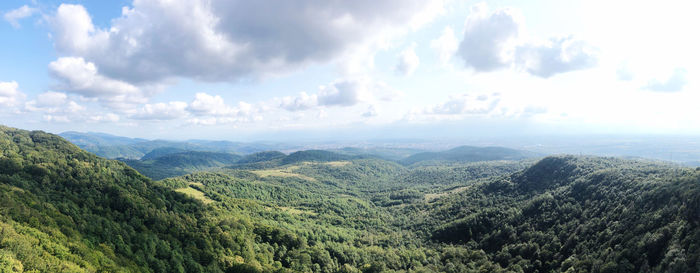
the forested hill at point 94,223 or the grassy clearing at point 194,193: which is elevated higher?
the forested hill at point 94,223

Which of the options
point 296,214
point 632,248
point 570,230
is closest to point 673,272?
point 632,248

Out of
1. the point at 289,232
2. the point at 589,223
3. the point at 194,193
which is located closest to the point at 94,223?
the point at 289,232

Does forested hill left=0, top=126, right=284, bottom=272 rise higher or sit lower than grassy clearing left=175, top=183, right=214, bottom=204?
higher

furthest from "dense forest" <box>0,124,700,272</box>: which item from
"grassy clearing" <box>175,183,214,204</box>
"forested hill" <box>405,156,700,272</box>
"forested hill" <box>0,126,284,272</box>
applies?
"grassy clearing" <box>175,183,214,204</box>

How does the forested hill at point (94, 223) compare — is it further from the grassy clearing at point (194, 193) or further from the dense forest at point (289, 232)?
the grassy clearing at point (194, 193)

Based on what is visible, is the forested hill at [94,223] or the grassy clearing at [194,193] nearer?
the forested hill at [94,223]

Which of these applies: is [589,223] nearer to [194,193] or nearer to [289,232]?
[289,232]

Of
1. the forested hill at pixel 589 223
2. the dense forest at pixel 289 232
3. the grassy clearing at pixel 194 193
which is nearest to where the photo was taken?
the dense forest at pixel 289 232

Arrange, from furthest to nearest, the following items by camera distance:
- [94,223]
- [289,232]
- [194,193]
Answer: [194,193]
[289,232]
[94,223]

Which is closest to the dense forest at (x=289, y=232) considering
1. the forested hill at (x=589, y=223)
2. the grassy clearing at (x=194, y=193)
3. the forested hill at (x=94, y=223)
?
the forested hill at (x=94, y=223)

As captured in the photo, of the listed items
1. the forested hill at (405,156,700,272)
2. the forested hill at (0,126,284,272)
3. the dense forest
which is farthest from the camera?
the forested hill at (405,156,700,272)

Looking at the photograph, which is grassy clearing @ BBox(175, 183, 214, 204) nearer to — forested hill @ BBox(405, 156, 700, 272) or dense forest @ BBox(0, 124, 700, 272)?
dense forest @ BBox(0, 124, 700, 272)
